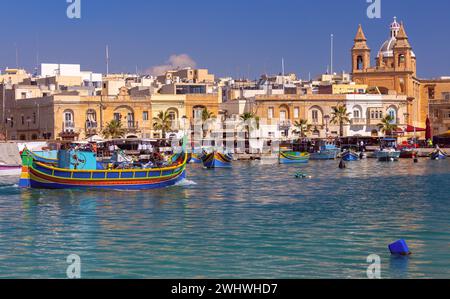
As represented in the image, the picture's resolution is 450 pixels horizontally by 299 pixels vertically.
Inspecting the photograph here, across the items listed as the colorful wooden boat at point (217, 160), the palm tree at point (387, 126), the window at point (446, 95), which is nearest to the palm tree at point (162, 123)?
the colorful wooden boat at point (217, 160)

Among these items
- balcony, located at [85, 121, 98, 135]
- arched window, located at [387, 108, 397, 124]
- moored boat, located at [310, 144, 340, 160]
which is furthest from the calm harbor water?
arched window, located at [387, 108, 397, 124]

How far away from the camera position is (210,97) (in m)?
88.5

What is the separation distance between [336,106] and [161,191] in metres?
53.8

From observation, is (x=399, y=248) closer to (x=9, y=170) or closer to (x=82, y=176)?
(x=82, y=176)

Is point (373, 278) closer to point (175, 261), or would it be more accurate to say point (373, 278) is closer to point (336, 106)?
point (175, 261)

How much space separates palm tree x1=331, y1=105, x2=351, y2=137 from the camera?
89625 millimetres

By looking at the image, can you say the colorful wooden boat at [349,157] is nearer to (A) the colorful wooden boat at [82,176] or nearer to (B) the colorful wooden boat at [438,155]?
(B) the colorful wooden boat at [438,155]

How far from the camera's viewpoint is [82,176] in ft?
133

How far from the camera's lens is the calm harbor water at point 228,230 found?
20.2 metres

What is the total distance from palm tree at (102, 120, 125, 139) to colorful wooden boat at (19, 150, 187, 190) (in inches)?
1561
